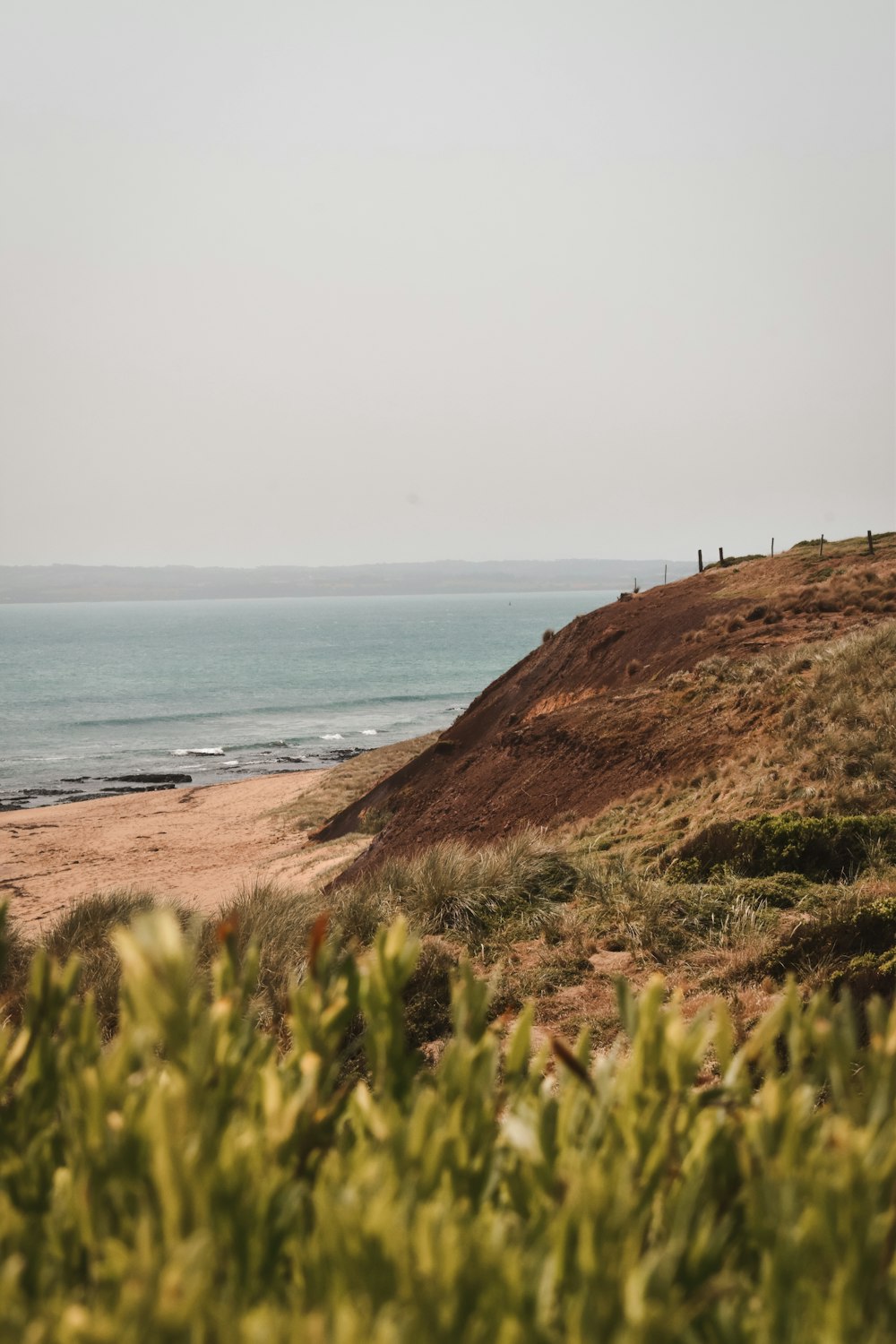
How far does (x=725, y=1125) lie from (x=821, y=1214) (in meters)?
0.33

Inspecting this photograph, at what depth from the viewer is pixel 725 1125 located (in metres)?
1.44

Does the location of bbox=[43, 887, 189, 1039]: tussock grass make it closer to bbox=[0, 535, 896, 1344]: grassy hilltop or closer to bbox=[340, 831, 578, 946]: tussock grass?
bbox=[340, 831, 578, 946]: tussock grass

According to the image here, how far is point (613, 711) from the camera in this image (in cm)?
1684

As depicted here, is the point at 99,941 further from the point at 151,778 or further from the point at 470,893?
the point at 151,778

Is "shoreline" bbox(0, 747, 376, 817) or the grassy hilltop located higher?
the grassy hilltop

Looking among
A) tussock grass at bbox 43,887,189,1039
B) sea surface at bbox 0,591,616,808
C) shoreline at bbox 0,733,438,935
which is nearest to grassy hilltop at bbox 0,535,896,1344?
tussock grass at bbox 43,887,189,1039

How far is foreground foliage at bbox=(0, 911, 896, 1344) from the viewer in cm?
98

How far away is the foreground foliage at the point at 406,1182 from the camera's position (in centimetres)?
98

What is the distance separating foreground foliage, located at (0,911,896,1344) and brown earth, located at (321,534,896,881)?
1220 centimetres

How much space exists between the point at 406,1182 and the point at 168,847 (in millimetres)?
28992

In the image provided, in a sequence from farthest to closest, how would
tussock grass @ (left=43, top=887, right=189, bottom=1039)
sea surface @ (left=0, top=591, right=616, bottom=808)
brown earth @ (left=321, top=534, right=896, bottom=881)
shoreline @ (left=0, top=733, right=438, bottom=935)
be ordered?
1. sea surface @ (left=0, top=591, right=616, bottom=808)
2. shoreline @ (left=0, top=733, right=438, bottom=935)
3. brown earth @ (left=321, top=534, right=896, bottom=881)
4. tussock grass @ (left=43, top=887, right=189, bottom=1039)

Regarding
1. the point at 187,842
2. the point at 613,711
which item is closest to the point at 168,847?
the point at 187,842

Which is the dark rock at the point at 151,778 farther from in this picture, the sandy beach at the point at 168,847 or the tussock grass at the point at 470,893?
the tussock grass at the point at 470,893

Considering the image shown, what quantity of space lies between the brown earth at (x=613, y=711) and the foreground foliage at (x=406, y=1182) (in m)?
12.2
